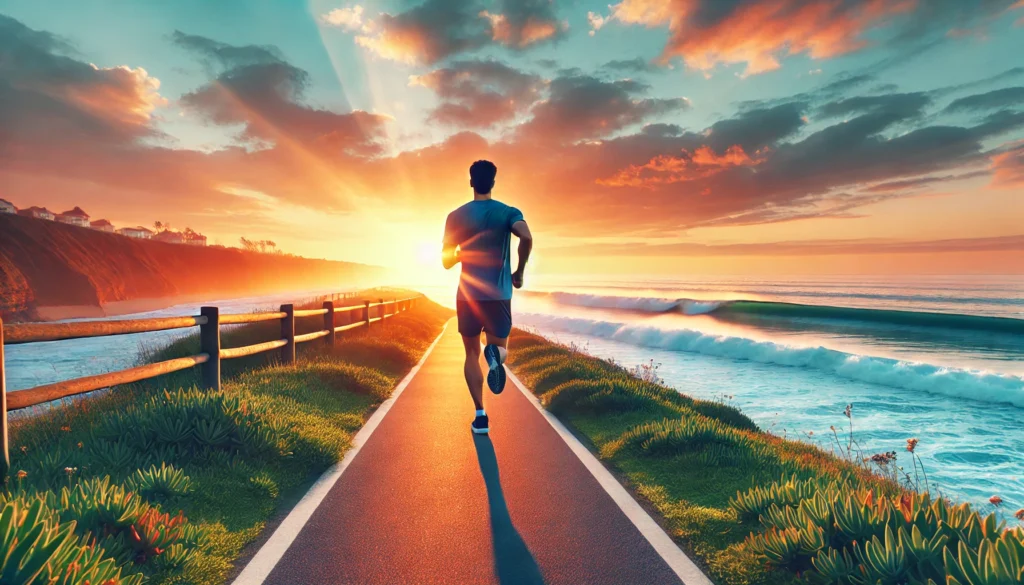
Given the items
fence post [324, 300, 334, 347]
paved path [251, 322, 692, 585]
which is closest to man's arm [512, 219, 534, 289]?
paved path [251, 322, 692, 585]

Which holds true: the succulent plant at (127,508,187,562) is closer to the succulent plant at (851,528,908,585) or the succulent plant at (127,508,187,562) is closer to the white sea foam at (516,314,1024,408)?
the succulent plant at (851,528,908,585)

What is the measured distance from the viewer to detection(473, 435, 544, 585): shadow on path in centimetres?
311

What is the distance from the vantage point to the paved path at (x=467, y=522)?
319cm

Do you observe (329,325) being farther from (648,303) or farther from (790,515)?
(648,303)

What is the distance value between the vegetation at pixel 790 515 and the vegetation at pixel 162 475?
121 inches

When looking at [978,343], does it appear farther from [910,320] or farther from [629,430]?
[629,430]

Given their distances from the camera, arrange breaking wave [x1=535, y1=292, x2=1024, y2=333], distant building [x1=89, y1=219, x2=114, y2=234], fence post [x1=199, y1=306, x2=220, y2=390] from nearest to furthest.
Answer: fence post [x1=199, y1=306, x2=220, y2=390] → breaking wave [x1=535, y1=292, x2=1024, y2=333] → distant building [x1=89, y1=219, x2=114, y2=234]

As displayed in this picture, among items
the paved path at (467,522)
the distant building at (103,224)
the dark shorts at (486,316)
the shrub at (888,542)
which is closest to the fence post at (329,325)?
the paved path at (467,522)

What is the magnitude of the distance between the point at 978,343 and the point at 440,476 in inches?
1171

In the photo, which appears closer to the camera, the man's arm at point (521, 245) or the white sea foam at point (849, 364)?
the man's arm at point (521, 245)

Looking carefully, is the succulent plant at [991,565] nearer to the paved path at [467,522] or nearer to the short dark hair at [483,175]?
the paved path at [467,522]

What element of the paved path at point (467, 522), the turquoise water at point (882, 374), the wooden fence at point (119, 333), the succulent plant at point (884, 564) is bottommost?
the turquoise water at point (882, 374)

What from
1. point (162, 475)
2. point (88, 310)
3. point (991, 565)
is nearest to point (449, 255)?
point (162, 475)

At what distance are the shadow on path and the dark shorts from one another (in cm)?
166
